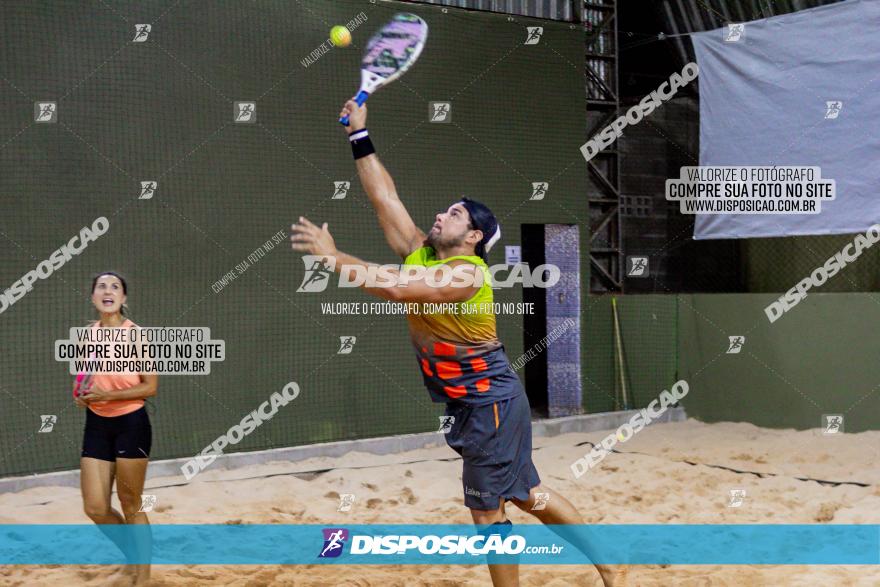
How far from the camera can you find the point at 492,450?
182 inches

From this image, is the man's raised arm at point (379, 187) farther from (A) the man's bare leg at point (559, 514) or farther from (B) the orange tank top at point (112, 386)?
(B) the orange tank top at point (112, 386)

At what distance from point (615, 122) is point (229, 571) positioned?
7.84 m

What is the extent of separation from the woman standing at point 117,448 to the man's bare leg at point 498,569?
75.8 inches

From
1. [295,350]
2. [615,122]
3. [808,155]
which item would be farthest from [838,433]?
[295,350]

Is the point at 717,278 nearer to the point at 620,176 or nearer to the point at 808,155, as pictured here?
the point at 620,176

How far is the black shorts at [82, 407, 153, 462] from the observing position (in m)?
5.32

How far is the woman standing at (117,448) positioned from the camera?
5.29 metres

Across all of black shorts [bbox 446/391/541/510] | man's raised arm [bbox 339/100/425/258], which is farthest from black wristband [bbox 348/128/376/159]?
black shorts [bbox 446/391/541/510]

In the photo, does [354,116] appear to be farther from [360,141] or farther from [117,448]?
[117,448]

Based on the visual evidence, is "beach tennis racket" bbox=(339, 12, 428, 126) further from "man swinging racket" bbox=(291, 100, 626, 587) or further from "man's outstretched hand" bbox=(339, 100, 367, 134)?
"man swinging racket" bbox=(291, 100, 626, 587)

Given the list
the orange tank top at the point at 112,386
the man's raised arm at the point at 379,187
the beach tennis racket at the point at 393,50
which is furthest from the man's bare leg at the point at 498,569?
the beach tennis racket at the point at 393,50

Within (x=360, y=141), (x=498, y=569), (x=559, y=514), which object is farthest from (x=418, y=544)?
(x=360, y=141)

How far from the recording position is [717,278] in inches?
493

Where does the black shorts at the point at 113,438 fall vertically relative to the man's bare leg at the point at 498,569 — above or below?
above
